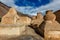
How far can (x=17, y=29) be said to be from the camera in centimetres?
435

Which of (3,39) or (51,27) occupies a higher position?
(51,27)

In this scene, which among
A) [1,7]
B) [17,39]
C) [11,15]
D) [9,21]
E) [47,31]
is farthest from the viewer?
[1,7]

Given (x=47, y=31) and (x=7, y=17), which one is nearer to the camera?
(x=47, y=31)

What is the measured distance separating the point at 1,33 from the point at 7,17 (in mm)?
2182

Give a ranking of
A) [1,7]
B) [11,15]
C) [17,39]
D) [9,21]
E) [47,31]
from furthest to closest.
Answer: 1. [1,7]
2. [11,15]
3. [9,21]
4. [17,39]
5. [47,31]

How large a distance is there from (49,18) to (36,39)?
1.82 feet

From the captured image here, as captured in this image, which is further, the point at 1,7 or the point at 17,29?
the point at 1,7

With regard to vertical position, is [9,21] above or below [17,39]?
above

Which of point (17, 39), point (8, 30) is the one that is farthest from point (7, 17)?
point (17, 39)

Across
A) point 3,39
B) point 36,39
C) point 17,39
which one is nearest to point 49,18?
point 36,39

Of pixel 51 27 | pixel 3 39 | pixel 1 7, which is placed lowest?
pixel 3 39

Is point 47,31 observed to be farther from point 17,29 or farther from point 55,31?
point 17,29

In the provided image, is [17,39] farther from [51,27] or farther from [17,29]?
[51,27]

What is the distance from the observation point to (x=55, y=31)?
326 cm
